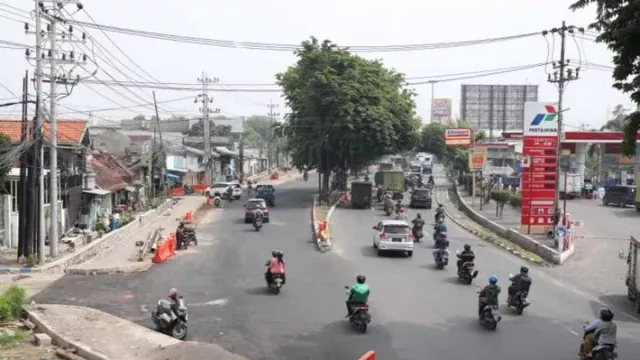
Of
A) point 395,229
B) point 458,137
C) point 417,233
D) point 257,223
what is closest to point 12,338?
point 395,229

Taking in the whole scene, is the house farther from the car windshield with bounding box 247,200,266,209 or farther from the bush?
the bush

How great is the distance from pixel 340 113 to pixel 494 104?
223 feet

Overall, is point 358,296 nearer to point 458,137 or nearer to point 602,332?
point 602,332

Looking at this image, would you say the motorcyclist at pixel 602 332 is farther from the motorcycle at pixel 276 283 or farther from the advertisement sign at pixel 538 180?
the advertisement sign at pixel 538 180

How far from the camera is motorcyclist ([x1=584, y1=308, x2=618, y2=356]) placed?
1188cm

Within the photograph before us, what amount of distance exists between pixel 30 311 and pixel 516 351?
428 inches

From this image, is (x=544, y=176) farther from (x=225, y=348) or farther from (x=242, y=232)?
(x=225, y=348)

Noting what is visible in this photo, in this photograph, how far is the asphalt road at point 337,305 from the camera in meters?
13.7

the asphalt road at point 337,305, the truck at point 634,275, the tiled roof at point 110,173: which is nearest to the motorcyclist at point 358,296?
the asphalt road at point 337,305

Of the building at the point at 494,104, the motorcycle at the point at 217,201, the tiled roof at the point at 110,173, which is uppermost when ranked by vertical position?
the building at the point at 494,104

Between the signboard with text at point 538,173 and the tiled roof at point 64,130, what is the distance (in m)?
21.4

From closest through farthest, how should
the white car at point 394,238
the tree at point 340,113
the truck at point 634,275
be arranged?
the truck at point 634,275, the white car at point 394,238, the tree at point 340,113

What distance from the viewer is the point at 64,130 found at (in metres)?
33.3

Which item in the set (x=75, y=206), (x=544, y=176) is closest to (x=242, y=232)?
(x=75, y=206)
